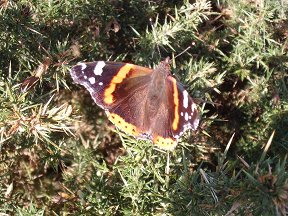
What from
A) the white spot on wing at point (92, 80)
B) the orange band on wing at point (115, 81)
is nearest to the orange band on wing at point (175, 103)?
the orange band on wing at point (115, 81)

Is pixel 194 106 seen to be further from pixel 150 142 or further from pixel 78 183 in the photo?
pixel 78 183

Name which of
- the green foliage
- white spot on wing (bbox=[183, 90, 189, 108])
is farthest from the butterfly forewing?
white spot on wing (bbox=[183, 90, 189, 108])

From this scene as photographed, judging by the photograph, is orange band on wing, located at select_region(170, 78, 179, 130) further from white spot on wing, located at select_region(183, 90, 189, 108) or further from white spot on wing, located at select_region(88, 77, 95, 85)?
white spot on wing, located at select_region(88, 77, 95, 85)

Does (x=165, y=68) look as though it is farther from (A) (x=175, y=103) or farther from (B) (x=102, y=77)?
(B) (x=102, y=77)

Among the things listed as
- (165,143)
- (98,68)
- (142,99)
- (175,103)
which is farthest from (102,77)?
(165,143)

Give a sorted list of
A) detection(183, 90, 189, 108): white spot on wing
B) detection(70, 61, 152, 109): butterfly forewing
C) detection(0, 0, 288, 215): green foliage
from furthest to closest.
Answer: detection(70, 61, 152, 109): butterfly forewing < detection(183, 90, 189, 108): white spot on wing < detection(0, 0, 288, 215): green foliage

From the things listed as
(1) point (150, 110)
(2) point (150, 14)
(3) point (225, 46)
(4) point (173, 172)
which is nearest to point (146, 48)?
(2) point (150, 14)

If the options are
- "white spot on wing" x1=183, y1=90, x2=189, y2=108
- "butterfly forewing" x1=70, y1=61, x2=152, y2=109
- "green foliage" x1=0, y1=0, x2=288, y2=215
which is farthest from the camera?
"butterfly forewing" x1=70, y1=61, x2=152, y2=109
